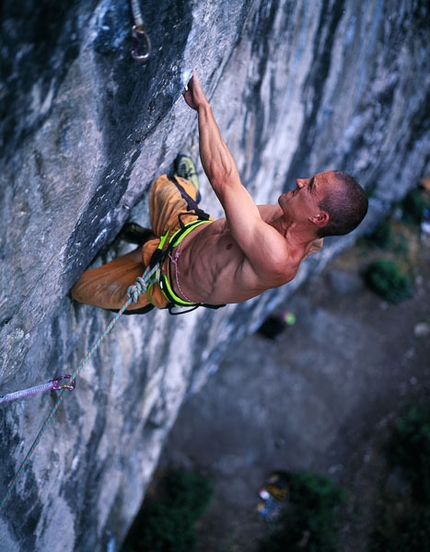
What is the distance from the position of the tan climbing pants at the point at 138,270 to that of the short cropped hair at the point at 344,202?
0.93m

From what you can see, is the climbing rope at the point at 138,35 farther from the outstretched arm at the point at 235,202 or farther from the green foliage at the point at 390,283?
the green foliage at the point at 390,283

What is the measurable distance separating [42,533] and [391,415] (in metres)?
5.93

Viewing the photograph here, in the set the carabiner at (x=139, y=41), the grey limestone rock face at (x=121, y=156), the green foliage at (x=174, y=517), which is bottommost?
the green foliage at (x=174, y=517)

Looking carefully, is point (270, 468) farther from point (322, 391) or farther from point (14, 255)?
point (14, 255)

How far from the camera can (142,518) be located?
22.2 ft

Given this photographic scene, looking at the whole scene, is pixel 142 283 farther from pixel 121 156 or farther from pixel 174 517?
pixel 174 517

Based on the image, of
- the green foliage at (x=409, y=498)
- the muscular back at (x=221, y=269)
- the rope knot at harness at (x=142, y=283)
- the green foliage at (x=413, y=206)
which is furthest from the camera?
the green foliage at (x=413, y=206)

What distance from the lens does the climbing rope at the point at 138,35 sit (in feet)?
6.08

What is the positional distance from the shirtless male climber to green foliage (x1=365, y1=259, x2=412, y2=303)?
675 cm

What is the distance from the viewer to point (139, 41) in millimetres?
1975

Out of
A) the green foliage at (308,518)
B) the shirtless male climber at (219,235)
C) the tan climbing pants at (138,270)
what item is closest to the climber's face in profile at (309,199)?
the shirtless male climber at (219,235)

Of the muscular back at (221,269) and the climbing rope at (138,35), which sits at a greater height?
the climbing rope at (138,35)

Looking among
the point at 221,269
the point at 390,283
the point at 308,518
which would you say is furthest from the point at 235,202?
the point at 390,283

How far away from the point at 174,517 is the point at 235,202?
5.36 meters
